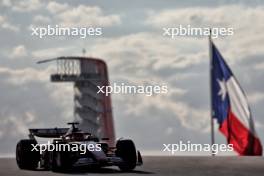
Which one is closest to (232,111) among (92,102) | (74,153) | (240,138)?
(240,138)

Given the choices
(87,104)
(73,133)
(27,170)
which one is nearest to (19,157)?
(27,170)

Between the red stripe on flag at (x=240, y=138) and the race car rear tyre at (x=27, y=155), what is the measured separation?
1709cm

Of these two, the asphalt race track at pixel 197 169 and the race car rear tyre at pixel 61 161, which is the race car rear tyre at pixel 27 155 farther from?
the race car rear tyre at pixel 61 161

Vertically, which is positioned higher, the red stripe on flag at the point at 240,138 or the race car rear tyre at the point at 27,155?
the red stripe on flag at the point at 240,138

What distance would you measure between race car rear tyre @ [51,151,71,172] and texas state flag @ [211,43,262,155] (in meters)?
18.2

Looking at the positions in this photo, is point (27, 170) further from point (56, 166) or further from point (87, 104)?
point (87, 104)

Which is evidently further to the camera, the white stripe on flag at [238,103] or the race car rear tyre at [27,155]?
the white stripe on flag at [238,103]

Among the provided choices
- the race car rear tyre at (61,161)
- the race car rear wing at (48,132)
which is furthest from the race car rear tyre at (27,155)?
the race car rear tyre at (61,161)

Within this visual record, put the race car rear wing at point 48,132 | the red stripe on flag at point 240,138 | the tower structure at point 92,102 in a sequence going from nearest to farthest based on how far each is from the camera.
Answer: the race car rear wing at point 48,132 → the red stripe on flag at point 240,138 → the tower structure at point 92,102

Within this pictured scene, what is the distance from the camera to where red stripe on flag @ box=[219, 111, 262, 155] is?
4816 centimetres

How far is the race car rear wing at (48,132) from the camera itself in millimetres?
35750

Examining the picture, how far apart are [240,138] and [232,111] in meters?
1.96

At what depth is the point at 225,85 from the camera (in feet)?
168

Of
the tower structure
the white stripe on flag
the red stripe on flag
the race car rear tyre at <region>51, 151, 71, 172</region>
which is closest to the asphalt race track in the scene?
the race car rear tyre at <region>51, 151, 71, 172</region>
